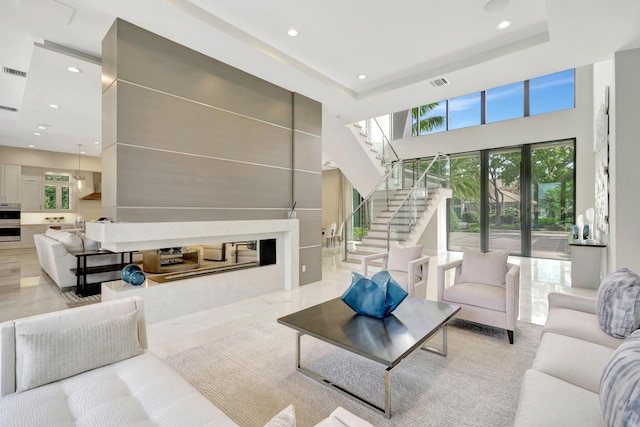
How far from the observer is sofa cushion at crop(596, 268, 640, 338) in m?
2.02

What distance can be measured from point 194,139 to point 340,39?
2.30 meters

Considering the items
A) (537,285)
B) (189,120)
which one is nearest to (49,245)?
(189,120)

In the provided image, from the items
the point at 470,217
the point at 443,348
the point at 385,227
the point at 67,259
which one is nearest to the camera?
the point at 443,348

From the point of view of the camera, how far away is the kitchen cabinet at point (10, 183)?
9.34 meters

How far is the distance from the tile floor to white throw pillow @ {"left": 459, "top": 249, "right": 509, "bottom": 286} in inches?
29.0

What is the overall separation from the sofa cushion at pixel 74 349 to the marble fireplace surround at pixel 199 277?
1.62 metres

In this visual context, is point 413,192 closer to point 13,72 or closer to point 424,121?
point 424,121

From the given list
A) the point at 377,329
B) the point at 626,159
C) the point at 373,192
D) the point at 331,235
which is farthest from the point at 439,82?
the point at 331,235

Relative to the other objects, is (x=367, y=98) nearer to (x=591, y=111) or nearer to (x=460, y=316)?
(x=460, y=316)

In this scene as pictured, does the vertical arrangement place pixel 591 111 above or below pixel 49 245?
above

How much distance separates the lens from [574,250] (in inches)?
207

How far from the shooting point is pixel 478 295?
319 centimetres

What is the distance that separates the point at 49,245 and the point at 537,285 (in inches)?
331

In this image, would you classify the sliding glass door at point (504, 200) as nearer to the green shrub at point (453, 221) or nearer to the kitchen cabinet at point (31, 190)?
the green shrub at point (453, 221)
